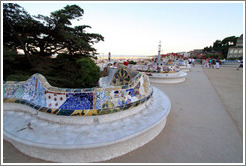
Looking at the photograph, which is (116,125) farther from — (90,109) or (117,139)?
(90,109)

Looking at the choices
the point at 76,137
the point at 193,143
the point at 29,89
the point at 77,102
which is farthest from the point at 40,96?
the point at 193,143

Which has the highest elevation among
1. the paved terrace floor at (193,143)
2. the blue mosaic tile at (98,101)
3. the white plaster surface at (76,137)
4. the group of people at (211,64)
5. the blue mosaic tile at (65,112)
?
the group of people at (211,64)

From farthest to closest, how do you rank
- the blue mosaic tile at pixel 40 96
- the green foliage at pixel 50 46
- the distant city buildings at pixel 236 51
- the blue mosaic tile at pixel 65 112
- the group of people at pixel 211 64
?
the distant city buildings at pixel 236 51 → the group of people at pixel 211 64 → the green foliage at pixel 50 46 → the blue mosaic tile at pixel 40 96 → the blue mosaic tile at pixel 65 112

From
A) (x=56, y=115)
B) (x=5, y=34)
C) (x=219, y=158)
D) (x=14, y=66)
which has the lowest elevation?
(x=219, y=158)

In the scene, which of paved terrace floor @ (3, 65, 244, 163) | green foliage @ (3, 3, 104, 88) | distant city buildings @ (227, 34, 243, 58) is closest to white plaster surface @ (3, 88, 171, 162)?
paved terrace floor @ (3, 65, 244, 163)

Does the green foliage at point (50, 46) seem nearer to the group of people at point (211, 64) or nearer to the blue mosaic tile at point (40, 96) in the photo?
the blue mosaic tile at point (40, 96)

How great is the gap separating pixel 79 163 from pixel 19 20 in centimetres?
698

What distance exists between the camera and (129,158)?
2188 mm

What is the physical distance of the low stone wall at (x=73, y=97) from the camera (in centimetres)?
242

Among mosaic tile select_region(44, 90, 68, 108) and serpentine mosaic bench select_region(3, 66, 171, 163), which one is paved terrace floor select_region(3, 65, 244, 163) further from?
mosaic tile select_region(44, 90, 68, 108)

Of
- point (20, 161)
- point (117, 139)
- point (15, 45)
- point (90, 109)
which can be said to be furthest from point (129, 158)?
point (15, 45)

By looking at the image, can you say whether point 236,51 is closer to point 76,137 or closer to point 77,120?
point 77,120

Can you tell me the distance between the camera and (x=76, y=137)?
2125 millimetres

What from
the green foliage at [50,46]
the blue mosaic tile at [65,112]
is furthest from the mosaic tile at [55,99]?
the green foliage at [50,46]
